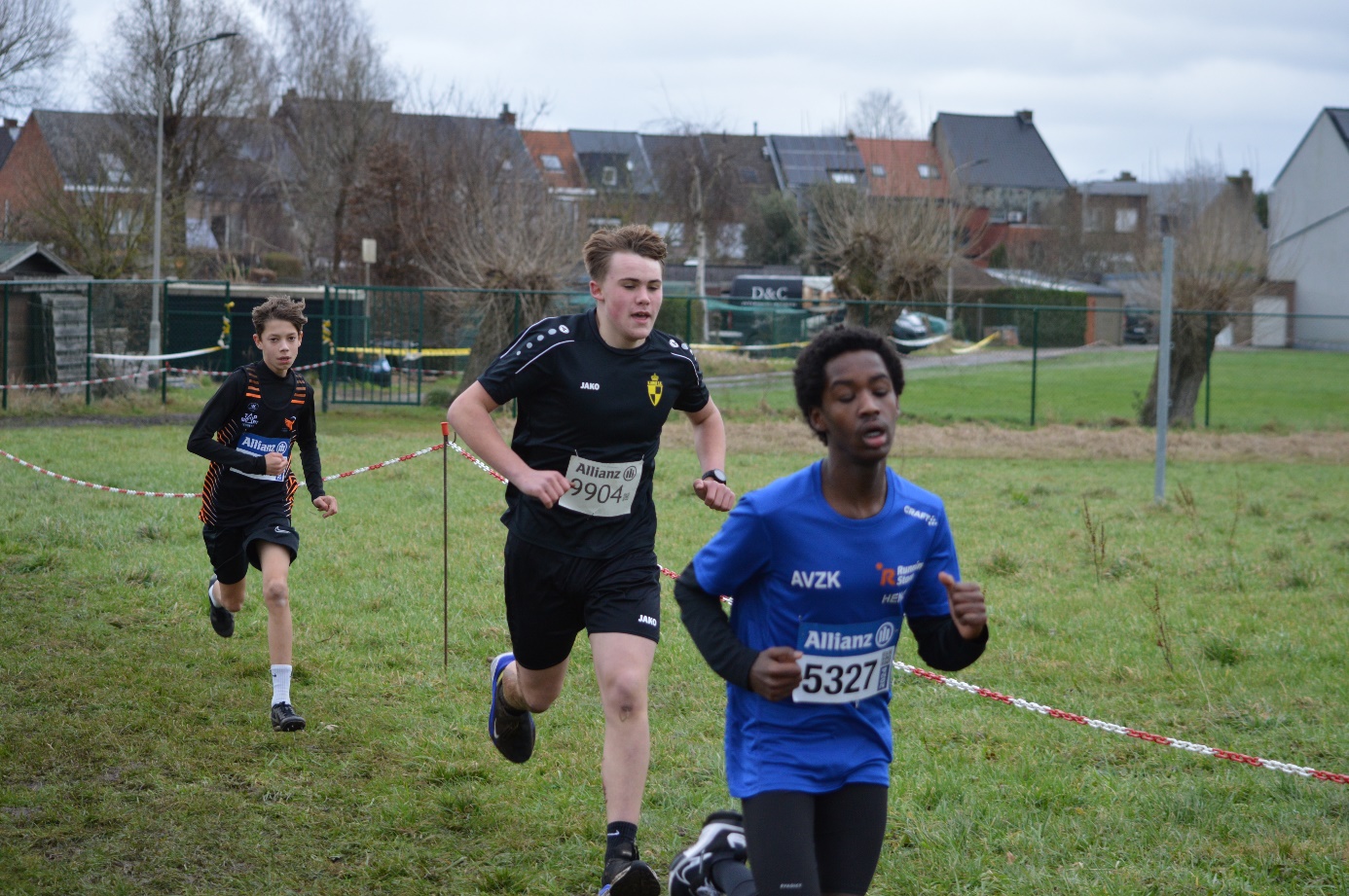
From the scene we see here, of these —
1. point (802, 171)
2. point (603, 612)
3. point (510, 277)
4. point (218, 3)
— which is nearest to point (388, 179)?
point (218, 3)

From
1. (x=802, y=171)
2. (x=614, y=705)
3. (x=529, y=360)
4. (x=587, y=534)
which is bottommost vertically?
(x=614, y=705)

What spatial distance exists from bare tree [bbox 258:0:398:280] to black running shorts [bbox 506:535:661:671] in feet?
136

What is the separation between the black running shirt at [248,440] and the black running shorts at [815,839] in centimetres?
406

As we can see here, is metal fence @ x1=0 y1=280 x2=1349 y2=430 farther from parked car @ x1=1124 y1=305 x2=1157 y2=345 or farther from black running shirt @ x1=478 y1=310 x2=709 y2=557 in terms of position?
black running shirt @ x1=478 y1=310 x2=709 y2=557

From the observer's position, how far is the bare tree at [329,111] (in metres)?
45.2

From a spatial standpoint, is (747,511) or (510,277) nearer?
(747,511)

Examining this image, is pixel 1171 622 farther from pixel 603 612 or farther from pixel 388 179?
pixel 388 179

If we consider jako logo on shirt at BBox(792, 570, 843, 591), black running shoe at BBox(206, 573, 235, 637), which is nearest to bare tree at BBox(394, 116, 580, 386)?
black running shoe at BBox(206, 573, 235, 637)

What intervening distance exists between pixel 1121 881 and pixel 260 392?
4.61m

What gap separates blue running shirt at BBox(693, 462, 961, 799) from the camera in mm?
3186

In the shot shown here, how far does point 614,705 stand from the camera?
14.9 feet

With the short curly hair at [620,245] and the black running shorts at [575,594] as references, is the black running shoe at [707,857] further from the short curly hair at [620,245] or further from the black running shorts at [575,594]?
the short curly hair at [620,245]

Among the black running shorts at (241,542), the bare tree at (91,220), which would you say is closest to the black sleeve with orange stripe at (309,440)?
the black running shorts at (241,542)

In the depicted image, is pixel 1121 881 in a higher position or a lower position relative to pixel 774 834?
lower
